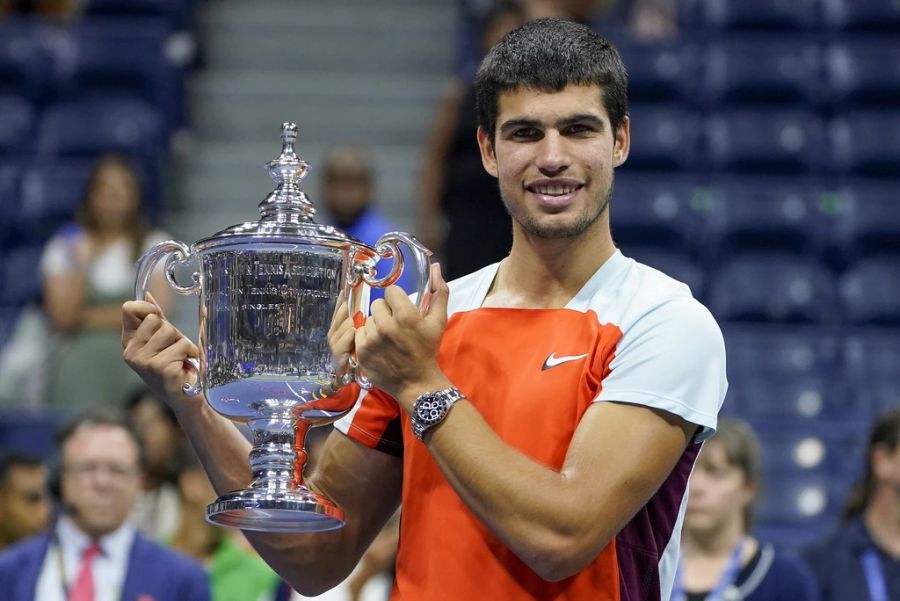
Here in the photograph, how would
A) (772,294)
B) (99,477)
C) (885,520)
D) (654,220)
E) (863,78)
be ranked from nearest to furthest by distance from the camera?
(99,477) → (885,520) → (772,294) → (654,220) → (863,78)

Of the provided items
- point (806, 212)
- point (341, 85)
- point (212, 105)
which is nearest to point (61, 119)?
point (212, 105)

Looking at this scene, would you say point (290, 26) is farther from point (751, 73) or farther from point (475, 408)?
point (475, 408)

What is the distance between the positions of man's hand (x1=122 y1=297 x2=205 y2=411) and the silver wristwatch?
17.1 inches

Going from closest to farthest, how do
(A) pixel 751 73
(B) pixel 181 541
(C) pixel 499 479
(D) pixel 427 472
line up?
(C) pixel 499 479
(D) pixel 427 472
(B) pixel 181 541
(A) pixel 751 73

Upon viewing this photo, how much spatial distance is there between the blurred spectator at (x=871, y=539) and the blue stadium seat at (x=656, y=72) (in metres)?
3.04

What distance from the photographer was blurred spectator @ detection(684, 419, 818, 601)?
459 centimetres

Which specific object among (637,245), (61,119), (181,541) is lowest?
(181,541)

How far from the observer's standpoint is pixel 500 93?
89.0 inches

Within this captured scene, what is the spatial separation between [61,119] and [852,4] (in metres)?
4.13

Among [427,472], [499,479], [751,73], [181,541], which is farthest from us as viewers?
[751,73]

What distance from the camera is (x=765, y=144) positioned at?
759 centimetres

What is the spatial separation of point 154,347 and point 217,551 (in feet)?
10.4

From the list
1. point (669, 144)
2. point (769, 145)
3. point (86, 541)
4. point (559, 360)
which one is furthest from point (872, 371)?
point (559, 360)

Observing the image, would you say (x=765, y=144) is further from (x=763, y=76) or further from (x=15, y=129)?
(x=15, y=129)
